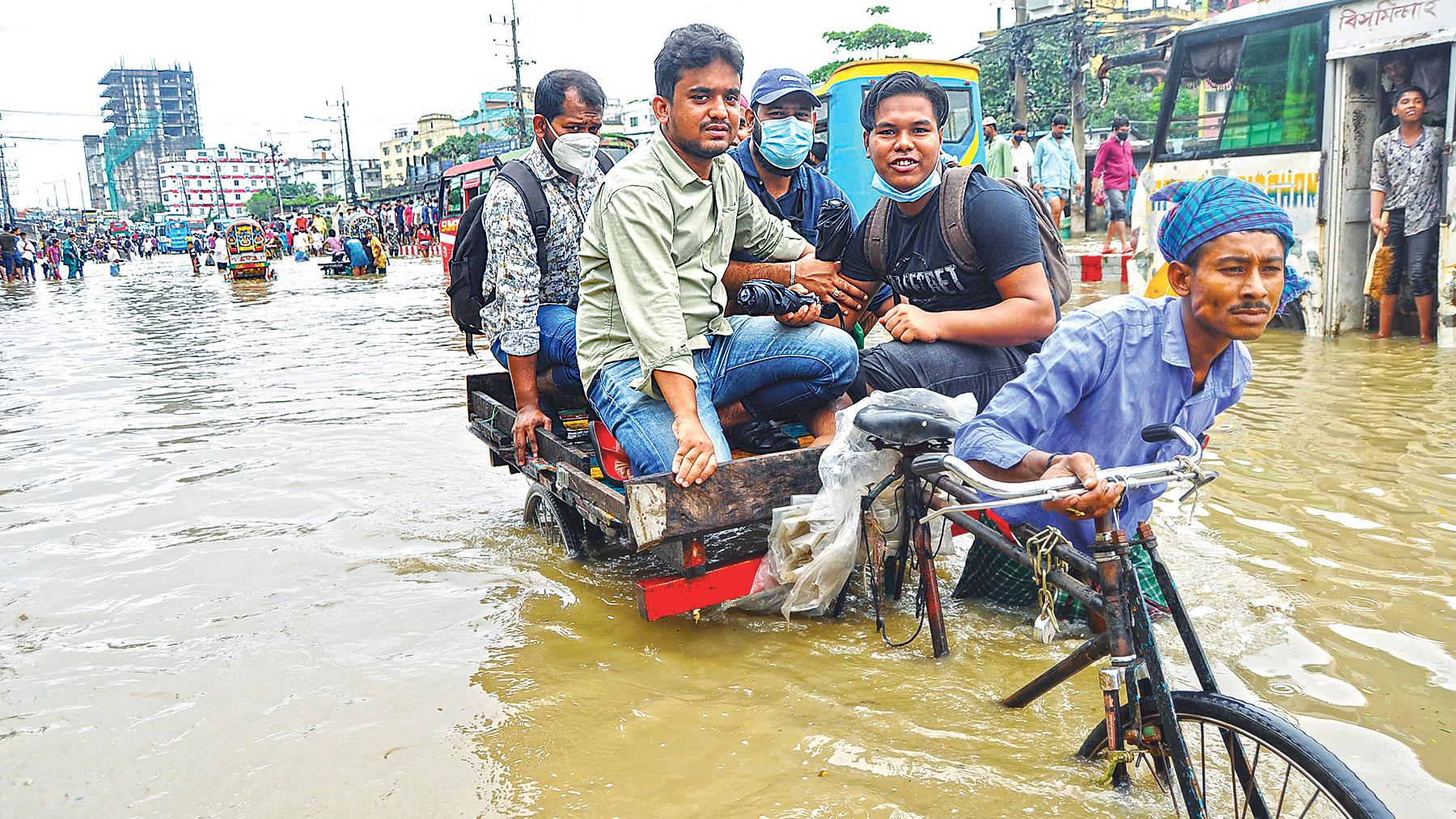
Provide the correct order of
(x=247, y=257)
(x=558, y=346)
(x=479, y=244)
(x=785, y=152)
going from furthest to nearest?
(x=247, y=257) → (x=785, y=152) → (x=479, y=244) → (x=558, y=346)

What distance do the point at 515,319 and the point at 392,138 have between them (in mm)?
132191

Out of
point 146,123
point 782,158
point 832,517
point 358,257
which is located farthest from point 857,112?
point 146,123

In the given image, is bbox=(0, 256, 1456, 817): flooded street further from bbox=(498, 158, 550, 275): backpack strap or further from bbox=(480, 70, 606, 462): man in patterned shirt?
bbox=(498, 158, 550, 275): backpack strap

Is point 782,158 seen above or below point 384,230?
below

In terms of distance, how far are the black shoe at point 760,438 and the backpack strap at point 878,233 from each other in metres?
0.75

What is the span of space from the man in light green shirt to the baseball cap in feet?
3.51

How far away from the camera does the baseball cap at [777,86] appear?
4520 millimetres

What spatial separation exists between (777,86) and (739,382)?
1.79 metres

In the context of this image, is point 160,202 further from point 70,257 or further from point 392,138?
point 70,257

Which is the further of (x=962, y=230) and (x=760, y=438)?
(x=760, y=438)

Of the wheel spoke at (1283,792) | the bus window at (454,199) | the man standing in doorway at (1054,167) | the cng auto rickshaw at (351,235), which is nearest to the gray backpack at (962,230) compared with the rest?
the wheel spoke at (1283,792)

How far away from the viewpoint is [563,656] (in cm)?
342

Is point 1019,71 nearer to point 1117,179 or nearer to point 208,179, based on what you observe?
point 1117,179

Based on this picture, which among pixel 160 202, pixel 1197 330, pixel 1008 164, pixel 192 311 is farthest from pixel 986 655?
pixel 160 202
